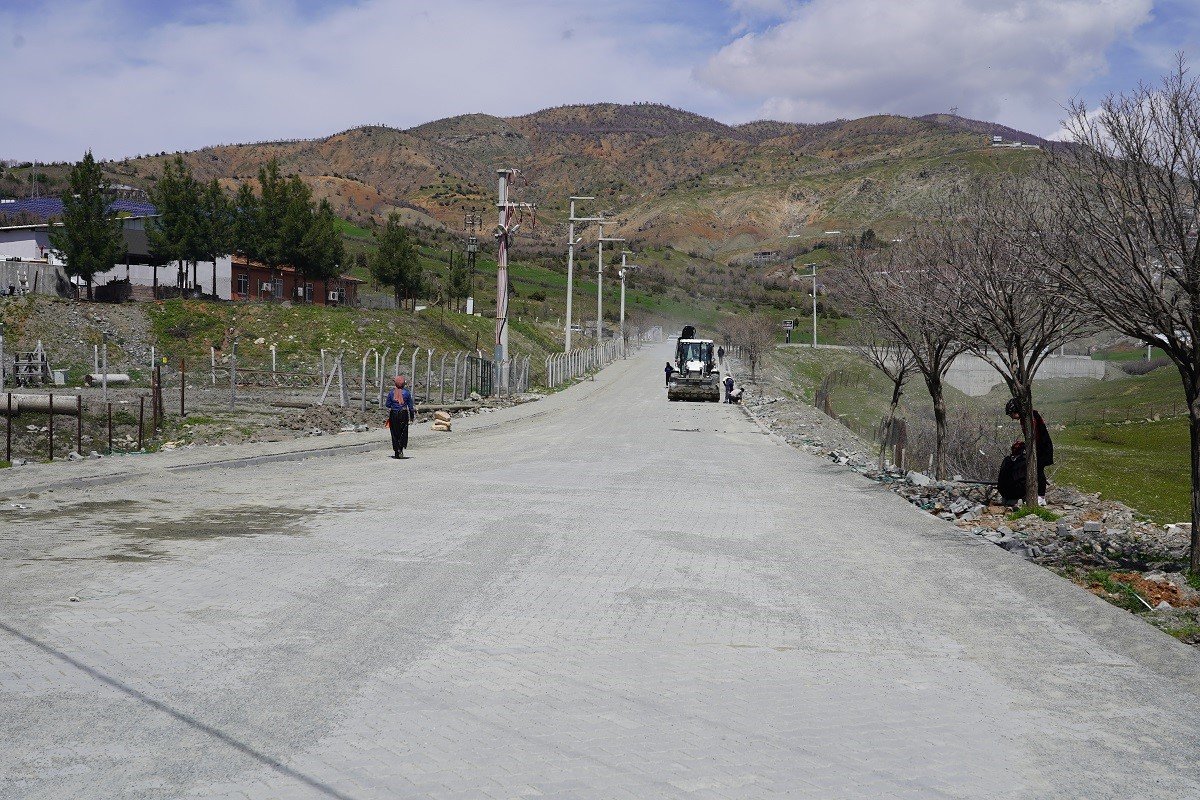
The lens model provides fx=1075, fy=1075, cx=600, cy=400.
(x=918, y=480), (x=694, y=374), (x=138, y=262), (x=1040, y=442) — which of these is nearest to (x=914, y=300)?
(x=918, y=480)

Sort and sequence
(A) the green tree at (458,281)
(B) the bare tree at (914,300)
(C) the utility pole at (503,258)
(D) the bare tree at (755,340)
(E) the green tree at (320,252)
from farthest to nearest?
1. (A) the green tree at (458,281)
2. (E) the green tree at (320,252)
3. (D) the bare tree at (755,340)
4. (C) the utility pole at (503,258)
5. (B) the bare tree at (914,300)

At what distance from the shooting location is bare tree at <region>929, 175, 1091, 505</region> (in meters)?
17.8

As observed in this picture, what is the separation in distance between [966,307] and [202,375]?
112 feet

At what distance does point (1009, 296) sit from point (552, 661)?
13724 millimetres

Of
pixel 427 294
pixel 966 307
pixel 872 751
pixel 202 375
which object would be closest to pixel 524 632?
pixel 872 751

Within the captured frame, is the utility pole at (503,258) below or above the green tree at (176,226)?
below

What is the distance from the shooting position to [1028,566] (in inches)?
472

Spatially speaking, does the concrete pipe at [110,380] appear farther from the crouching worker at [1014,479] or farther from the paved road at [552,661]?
the crouching worker at [1014,479]

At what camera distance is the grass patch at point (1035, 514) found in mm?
15727

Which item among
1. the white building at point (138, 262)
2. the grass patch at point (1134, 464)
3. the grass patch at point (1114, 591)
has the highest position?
the white building at point (138, 262)

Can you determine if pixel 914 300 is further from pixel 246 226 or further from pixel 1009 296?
pixel 246 226

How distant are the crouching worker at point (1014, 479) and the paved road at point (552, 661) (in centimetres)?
349

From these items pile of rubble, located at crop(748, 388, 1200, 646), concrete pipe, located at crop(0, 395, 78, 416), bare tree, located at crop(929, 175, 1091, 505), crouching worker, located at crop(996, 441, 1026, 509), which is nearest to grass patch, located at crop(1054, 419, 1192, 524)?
bare tree, located at crop(929, 175, 1091, 505)

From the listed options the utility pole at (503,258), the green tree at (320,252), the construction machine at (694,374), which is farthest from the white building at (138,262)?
the construction machine at (694,374)
